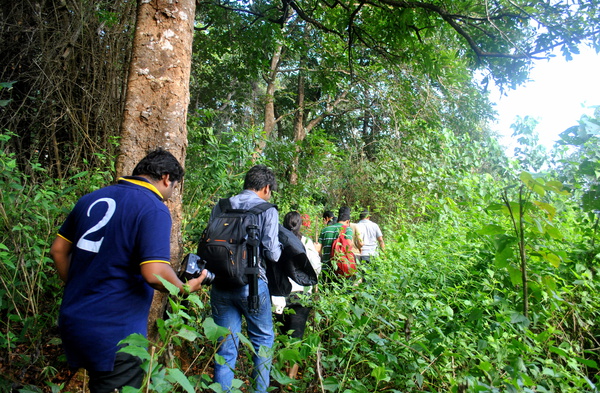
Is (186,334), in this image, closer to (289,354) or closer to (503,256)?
(289,354)

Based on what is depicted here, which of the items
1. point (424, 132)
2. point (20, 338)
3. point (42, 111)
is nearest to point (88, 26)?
point (42, 111)

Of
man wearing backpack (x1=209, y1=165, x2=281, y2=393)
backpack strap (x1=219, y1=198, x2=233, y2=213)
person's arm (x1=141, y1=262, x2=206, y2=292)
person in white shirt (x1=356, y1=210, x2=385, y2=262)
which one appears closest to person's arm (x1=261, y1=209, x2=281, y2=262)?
man wearing backpack (x1=209, y1=165, x2=281, y2=393)

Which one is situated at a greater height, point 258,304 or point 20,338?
point 258,304

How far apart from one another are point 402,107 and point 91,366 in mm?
7521

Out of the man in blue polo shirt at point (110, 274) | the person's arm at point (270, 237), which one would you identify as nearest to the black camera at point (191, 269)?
the man in blue polo shirt at point (110, 274)

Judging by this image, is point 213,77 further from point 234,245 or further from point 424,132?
point 234,245

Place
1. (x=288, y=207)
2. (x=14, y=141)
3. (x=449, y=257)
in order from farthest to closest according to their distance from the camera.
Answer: (x=288, y=207) → (x=14, y=141) → (x=449, y=257)

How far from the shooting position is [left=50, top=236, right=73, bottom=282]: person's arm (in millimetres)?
1894

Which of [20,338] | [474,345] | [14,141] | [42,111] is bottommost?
[20,338]

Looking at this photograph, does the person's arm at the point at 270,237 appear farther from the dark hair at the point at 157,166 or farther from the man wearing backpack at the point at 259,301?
the dark hair at the point at 157,166

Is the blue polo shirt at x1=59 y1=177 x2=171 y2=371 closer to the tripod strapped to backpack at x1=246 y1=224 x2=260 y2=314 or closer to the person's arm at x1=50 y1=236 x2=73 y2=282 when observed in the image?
the person's arm at x1=50 y1=236 x2=73 y2=282

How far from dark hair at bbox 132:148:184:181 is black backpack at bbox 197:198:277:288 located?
58 centimetres

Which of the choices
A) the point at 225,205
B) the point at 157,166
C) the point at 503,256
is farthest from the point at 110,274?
the point at 503,256

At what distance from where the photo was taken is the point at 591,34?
385 cm
